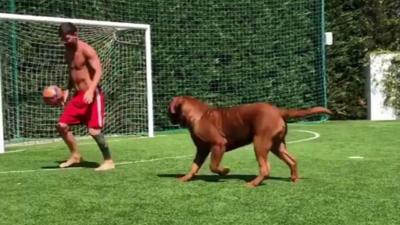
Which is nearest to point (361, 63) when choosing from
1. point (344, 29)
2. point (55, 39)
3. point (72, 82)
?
point (344, 29)

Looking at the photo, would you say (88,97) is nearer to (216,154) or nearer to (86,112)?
(86,112)

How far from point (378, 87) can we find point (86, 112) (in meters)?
12.3

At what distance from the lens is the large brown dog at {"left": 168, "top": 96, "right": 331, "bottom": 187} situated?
20.9ft

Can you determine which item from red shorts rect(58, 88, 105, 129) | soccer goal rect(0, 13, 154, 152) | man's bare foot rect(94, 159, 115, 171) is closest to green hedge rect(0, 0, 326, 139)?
soccer goal rect(0, 13, 154, 152)

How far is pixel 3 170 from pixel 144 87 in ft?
22.2

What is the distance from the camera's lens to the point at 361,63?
1875 centimetres

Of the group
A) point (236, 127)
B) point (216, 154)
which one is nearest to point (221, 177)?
point (216, 154)

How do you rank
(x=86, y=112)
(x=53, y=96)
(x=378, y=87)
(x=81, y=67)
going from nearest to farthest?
(x=86, y=112) → (x=81, y=67) → (x=53, y=96) → (x=378, y=87)

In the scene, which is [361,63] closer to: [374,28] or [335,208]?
[374,28]

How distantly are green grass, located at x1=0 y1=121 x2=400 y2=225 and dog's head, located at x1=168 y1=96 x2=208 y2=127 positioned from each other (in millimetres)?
620

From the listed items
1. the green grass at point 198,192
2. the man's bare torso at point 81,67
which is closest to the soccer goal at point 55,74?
the green grass at point 198,192

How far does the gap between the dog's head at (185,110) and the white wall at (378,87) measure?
12557mm

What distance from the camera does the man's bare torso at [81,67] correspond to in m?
7.87

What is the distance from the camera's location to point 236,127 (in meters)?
6.57
